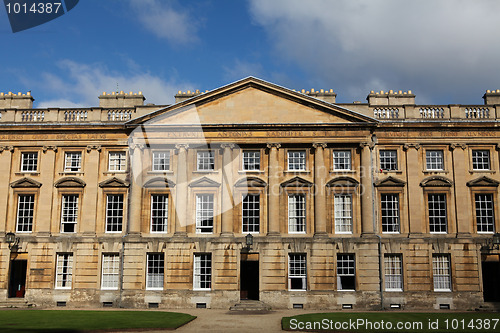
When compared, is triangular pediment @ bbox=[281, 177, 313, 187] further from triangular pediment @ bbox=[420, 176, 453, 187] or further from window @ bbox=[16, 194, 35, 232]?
window @ bbox=[16, 194, 35, 232]

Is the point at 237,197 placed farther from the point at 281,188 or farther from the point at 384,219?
the point at 384,219

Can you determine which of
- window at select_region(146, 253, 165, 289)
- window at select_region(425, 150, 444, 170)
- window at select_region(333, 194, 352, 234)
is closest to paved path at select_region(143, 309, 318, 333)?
window at select_region(146, 253, 165, 289)

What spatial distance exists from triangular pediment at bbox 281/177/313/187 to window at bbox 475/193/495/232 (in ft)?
35.0

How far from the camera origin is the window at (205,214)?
109 ft

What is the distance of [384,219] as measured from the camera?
33.2 metres

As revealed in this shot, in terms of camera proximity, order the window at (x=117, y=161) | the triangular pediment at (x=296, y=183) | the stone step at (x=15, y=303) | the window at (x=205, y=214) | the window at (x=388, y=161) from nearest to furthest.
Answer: the stone step at (x=15, y=303) → the triangular pediment at (x=296, y=183) → the window at (x=205, y=214) → the window at (x=388, y=161) → the window at (x=117, y=161)

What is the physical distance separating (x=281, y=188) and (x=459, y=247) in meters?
11.5

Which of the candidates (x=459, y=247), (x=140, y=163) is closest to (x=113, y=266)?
(x=140, y=163)

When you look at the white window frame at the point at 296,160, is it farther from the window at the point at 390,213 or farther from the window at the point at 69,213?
the window at the point at 69,213

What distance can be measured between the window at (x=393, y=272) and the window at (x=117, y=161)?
1792 cm

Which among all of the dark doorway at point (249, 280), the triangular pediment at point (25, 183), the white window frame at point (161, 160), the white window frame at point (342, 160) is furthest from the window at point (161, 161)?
the white window frame at point (342, 160)

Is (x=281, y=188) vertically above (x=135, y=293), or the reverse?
(x=281, y=188)

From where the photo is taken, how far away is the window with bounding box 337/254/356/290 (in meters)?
32.1

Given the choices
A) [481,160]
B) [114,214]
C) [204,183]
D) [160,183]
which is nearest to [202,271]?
[204,183]
